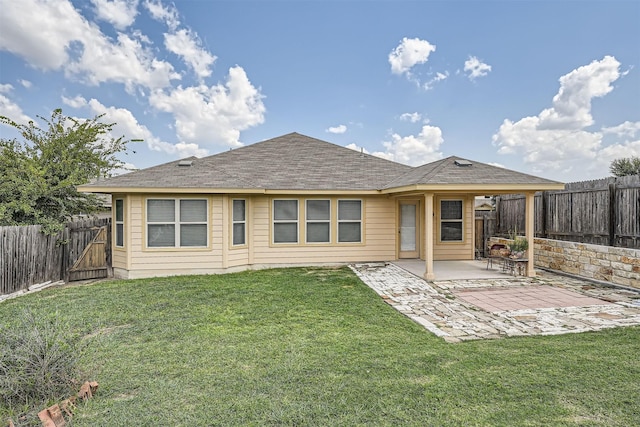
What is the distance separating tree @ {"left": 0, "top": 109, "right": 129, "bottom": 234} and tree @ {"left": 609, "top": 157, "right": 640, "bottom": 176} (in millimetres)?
26208

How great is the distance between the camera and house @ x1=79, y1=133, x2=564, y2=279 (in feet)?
28.2

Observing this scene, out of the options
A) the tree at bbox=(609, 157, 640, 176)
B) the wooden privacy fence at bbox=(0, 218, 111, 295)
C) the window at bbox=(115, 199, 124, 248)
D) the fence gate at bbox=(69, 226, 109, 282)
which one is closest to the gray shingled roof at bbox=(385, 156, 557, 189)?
the window at bbox=(115, 199, 124, 248)

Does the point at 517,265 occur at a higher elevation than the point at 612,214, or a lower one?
lower

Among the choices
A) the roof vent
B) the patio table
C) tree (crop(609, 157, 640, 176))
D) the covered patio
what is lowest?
the covered patio

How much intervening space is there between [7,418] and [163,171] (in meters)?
7.62

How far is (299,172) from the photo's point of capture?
35.6ft

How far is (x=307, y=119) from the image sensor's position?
1616cm

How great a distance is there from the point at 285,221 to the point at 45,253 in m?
6.13

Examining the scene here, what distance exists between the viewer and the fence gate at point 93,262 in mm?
9089

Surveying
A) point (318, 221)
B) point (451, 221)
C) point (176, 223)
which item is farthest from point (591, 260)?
point (176, 223)

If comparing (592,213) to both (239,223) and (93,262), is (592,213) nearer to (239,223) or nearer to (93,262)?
(239,223)

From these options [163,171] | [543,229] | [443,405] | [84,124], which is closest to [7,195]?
[84,124]

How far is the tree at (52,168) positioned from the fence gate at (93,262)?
0.95 meters

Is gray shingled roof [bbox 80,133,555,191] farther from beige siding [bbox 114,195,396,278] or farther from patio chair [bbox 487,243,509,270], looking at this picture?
patio chair [bbox 487,243,509,270]
